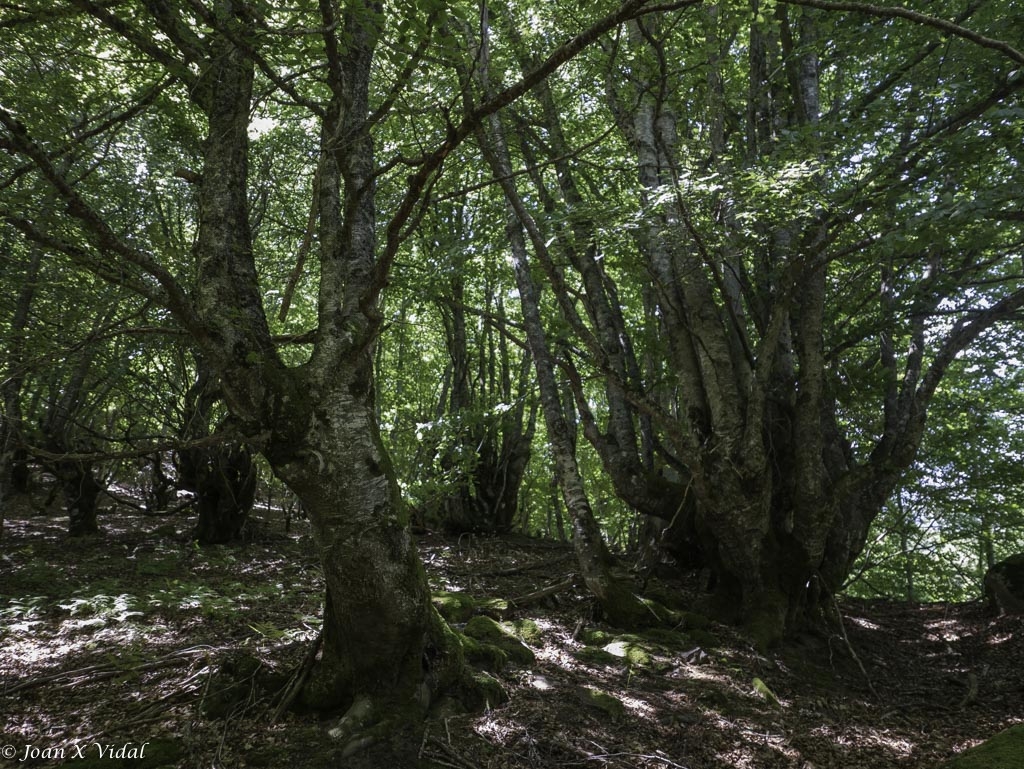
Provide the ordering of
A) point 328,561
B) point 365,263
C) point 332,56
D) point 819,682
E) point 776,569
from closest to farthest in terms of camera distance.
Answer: point 332,56 → point 328,561 → point 365,263 → point 819,682 → point 776,569

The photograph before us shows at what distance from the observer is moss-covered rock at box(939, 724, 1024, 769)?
9.60ft

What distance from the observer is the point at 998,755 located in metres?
3.02

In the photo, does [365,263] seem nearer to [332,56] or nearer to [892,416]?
[332,56]

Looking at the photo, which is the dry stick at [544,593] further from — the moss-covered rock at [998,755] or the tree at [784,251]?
the moss-covered rock at [998,755]

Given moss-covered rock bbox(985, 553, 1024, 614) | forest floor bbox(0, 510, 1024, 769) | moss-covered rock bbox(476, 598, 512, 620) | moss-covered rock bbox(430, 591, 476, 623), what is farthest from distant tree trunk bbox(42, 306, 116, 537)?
moss-covered rock bbox(985, 553, 1024, 614)

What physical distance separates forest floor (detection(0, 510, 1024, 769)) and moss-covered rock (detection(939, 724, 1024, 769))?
1240mm

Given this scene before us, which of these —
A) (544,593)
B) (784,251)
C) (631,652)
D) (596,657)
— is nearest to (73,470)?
(544,593)

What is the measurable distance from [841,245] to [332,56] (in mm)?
6197

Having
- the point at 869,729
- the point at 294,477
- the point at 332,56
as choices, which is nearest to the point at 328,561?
the point at 294,477

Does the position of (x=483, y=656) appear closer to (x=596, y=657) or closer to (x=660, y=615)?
(x=596, y=657)

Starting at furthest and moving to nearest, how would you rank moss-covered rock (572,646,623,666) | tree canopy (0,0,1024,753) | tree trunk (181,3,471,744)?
moss-covered rock (572,646,623,666), tree canopy (0,0,1024,753), tree trunk (181,3,471,744)

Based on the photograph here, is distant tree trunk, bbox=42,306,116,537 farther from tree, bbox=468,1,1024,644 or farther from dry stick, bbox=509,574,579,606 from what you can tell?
tree, bbox=468,1,1024,644

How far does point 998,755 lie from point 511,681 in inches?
116

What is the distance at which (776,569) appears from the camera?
6934mm
